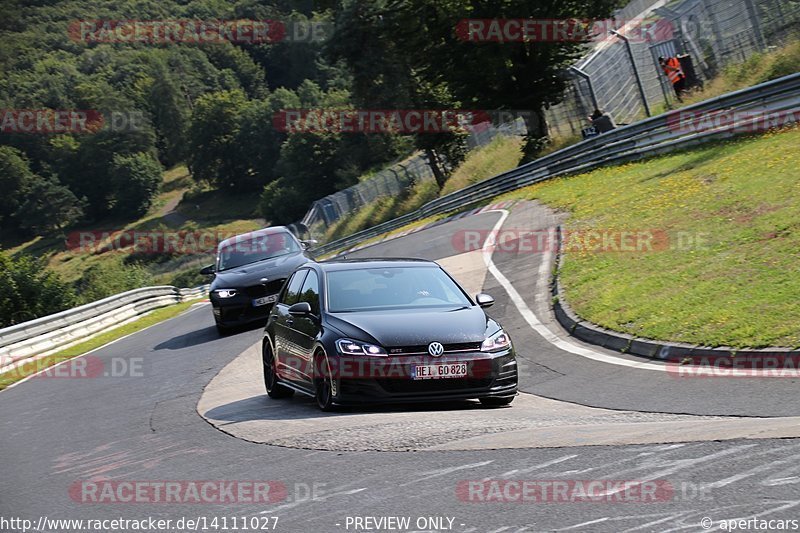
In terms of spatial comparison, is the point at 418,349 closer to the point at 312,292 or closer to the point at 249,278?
the point at 312,292

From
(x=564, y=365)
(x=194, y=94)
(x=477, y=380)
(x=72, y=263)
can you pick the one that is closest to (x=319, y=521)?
(x=477, y=380)

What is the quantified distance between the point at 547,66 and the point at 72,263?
87449 millimetres

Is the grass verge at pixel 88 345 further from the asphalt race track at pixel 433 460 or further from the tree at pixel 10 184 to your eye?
the tree at pixel 10 184

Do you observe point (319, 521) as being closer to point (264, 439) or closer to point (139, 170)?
point (264, 439)

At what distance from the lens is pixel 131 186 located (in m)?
136

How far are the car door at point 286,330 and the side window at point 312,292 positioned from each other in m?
0.18

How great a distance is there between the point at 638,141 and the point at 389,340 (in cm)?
2102

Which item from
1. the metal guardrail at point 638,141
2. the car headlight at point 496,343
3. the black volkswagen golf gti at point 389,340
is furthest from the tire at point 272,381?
the metal guardrail at point 638,141

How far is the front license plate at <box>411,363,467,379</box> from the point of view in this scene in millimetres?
9188

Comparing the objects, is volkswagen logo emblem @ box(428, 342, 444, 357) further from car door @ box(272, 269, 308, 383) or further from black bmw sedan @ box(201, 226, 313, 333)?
black bmw sedan @ box(201, 226, 313, 333)

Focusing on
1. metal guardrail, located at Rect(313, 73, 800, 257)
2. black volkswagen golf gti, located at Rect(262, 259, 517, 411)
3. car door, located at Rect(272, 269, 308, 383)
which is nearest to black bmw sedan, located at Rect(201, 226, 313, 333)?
car door, located at Rect(272, 269, 308, 383)

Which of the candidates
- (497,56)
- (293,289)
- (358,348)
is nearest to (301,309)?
(358,348)

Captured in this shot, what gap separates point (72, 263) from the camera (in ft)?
378

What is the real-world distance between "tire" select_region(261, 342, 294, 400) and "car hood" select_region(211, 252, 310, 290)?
6.97 metres
